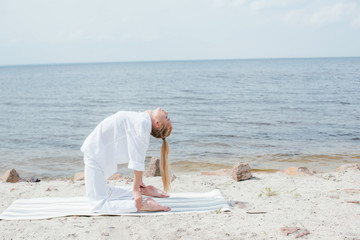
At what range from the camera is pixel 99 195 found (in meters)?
4.98

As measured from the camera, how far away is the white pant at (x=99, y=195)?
4867 millimetres

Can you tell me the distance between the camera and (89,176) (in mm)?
4891

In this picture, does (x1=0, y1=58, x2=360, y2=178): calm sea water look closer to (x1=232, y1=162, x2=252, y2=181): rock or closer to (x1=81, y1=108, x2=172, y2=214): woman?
(x1=232, y1=162, x2=252, y2=181): rock

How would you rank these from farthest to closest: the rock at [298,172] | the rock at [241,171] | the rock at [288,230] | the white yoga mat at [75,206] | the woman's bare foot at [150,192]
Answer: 1. the rock at [298,172]
2. the rock at [241,171]
3. the woman's bare foot at [150,192]
4. the white yoga mat at [75,206]
5. the rock at [288,230]

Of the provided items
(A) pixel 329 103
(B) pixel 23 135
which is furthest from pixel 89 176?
(A) pixel 329 103

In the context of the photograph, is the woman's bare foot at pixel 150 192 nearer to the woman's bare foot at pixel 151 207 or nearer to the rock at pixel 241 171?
the woman's bare foot at pixel 151 207

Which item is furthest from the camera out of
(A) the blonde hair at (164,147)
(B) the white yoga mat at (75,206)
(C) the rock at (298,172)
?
(C) the rock at (298,172)

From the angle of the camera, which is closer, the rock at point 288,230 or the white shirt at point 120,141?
the rock at point 288,230

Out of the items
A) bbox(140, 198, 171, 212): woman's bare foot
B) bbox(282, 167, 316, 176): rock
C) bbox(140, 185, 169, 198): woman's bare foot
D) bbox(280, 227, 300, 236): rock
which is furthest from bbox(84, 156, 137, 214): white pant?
bbox(282, 167, 316, 176): rock

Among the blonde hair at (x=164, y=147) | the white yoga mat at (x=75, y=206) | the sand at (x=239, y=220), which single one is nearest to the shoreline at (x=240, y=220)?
the sand at (x=239, y=220)

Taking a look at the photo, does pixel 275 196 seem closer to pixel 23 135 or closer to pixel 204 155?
pixel 204 155

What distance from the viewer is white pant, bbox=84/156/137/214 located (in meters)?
4.87

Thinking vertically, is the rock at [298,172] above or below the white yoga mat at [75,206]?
below

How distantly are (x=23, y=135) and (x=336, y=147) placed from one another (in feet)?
36.8
